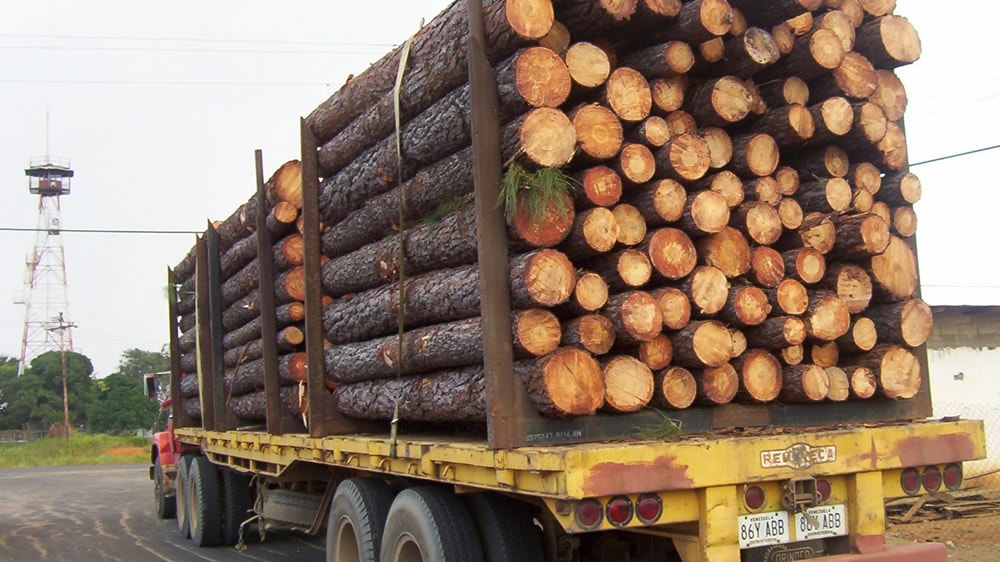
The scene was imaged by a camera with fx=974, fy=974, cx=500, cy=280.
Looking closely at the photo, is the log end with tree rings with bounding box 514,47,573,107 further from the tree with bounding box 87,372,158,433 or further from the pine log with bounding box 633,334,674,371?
the tree with bounding box 87,372,158,433

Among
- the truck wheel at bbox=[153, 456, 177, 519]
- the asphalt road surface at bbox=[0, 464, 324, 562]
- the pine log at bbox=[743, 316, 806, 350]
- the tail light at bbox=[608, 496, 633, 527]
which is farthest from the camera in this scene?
the truck wheel at bbox=[153, 456, 177, 519]

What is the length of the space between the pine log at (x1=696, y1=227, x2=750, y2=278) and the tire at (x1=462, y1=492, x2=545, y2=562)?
1656 mm

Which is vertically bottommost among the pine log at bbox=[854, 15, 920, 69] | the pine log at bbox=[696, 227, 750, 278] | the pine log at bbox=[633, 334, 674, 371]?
the pine log at bbox=[633, 334, 674, 371]

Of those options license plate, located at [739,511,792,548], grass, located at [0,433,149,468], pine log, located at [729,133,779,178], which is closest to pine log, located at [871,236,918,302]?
pine log, located at [729,133,779,178]

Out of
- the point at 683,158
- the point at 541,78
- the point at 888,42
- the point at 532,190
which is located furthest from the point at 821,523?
the point at 888,42

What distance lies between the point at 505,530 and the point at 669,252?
1.68 metres

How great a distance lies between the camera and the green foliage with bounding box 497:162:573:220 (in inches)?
184

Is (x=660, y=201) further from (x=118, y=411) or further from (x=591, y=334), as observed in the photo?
(x=118, y=411)

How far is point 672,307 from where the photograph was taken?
492 centimetres

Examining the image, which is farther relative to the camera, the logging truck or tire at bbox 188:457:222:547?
tire at bbox 188:457:222:547

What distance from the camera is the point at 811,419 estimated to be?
17.9 feet

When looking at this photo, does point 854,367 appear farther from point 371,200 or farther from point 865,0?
point 371,200

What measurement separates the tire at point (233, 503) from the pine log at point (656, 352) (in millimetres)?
7236

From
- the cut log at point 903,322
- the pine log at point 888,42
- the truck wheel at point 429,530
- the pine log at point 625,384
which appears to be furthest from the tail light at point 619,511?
the pine log at point 888,42
